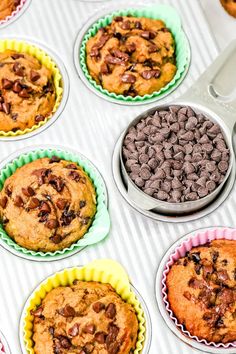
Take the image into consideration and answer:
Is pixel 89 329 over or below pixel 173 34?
below

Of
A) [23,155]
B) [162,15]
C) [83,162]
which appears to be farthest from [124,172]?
[162,15]

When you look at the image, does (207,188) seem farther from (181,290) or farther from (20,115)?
(20,115)

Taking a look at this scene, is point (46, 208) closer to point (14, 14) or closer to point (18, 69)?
point (18, 69)

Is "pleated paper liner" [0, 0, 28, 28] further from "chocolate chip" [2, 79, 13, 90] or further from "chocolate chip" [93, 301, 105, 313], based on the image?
"chocolate chip" [93, 301, 105, 313]

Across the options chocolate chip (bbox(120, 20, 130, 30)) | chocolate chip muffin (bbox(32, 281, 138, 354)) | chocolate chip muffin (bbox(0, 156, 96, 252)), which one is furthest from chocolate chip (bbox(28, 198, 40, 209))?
chocolate chip (bbox(120, 20, 130, 30))

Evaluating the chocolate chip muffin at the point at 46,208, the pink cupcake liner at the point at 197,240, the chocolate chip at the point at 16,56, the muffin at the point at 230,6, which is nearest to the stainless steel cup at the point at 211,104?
the pink cupcake liner at the point at 197,240

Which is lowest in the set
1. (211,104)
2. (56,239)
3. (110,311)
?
(110,311)

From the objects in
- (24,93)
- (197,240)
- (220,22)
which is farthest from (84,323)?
(220,22)
